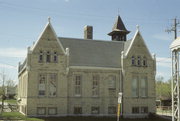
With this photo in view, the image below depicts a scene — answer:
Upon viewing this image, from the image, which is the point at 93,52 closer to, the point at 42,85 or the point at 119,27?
the point at 42,85

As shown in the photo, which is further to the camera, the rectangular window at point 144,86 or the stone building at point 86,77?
the rectangular window at point 144,86

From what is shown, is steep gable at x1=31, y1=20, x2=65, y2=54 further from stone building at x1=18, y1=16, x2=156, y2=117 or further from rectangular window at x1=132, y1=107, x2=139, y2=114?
rectangular window at x1=132, y1=107, x2=139, y2=114

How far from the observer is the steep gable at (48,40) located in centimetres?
3697

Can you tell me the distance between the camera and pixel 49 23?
37.7 metres

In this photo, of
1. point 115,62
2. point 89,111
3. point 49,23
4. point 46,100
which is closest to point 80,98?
point 89,111

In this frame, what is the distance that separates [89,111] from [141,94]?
835 centimetres

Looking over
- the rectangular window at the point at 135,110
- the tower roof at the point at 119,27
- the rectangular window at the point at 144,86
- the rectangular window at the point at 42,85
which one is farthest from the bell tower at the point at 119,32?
the rectangular window at the point at 42,85

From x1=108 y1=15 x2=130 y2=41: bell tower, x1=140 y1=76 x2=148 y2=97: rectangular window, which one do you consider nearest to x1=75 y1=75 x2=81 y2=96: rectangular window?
x1=140 y1=76 x2=148 y2=97: rectangular window

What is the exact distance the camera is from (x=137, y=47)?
4166 cm

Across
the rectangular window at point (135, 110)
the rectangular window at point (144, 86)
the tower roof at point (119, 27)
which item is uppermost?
the tower roof at point (119, 27)

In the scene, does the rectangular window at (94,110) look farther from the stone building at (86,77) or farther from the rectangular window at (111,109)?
the rectangular window at (111,109)

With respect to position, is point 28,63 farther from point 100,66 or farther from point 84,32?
point 84,32

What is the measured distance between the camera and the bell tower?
169 ft

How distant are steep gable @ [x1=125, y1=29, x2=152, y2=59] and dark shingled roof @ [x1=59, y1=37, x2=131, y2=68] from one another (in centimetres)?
217
